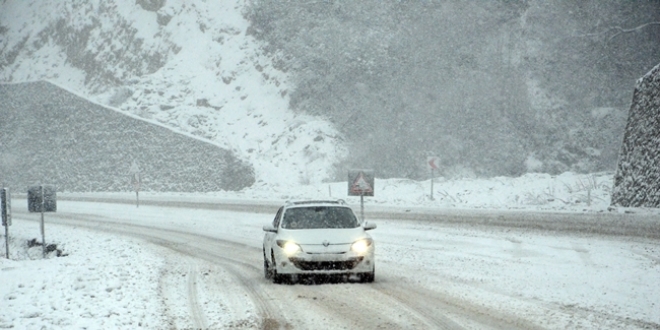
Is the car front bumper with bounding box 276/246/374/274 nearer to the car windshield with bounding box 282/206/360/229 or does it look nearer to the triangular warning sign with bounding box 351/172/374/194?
the car windshield with bounding box 282/206/360/229

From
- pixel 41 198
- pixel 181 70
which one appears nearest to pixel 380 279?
pixel 41 198

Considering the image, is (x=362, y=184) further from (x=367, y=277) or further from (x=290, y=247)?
(x=290, y=247)

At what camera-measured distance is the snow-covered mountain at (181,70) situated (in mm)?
50219

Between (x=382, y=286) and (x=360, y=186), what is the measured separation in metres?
10.7

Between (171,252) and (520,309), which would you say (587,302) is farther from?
(171,252)

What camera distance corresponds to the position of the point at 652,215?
73.3 feet

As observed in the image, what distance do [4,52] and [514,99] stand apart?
162 feet

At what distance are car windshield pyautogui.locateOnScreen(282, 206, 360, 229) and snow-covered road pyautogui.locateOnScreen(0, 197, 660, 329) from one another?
3.92ft

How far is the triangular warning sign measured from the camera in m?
22.8

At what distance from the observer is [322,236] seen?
41.2ft

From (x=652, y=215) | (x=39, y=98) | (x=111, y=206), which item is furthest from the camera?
(x=39, y=98)

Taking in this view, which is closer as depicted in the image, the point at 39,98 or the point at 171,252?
the point at 171,252

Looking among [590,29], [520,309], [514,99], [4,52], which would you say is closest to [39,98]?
[4,52]

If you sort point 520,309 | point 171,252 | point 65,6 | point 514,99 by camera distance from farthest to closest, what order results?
point 65,6, point 514,99, point 171,252, point 520,309
